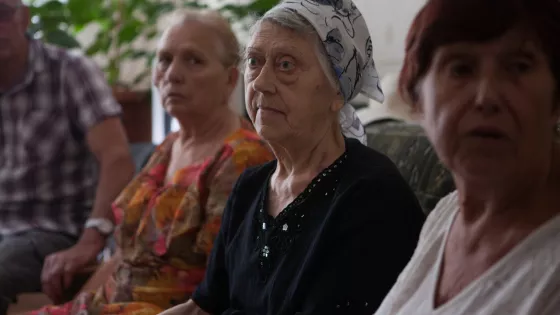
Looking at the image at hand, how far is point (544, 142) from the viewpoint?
751mm

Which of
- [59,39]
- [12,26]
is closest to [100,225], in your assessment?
[12,26]

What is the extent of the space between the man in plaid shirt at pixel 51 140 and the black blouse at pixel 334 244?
3.46 feet

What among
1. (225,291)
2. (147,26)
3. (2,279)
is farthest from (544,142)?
(147,26)

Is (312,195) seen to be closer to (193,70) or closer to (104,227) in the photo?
(193,70)

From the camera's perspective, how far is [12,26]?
7.43ft

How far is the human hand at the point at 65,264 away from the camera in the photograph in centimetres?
198

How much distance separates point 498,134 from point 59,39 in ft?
9.45

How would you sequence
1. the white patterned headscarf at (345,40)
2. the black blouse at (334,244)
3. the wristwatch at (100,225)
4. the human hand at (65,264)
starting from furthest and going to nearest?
1. the wristwatch at (100,225)
2. the human hand at (65,264)
3. the white patterned headscarf at (345,40)
4. the black blouse at (334,244)

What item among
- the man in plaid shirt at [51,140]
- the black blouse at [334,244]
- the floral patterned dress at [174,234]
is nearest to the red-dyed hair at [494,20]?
the black blouse at [334,244]

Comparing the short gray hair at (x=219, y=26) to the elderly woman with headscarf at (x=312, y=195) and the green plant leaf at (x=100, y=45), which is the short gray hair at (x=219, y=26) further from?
the green plant leaf at (x=100, y=45)

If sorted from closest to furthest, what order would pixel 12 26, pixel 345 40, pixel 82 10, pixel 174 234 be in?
1. pixel 345 40
2. pixel 174 234
3. pixel 12 26
4. pixel 82 10

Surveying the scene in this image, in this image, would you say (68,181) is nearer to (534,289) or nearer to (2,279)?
(2,279)

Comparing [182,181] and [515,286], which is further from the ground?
[515,286]

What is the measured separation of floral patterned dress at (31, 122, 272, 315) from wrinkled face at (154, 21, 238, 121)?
14 cm
